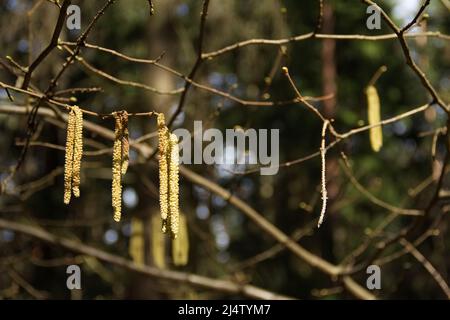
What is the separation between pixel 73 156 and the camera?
1975 millimetres

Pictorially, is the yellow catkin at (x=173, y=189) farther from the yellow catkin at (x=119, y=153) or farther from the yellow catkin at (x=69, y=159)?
the yellow catkin at (x=69, y=159)

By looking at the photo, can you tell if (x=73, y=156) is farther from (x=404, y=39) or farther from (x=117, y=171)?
(x=404, y=39)

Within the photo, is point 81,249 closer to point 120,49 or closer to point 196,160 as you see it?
point 196,160

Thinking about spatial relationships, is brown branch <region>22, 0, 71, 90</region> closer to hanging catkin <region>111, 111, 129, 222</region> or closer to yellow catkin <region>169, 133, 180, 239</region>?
hanging catkin <region>111, 111, 129, 222</region>

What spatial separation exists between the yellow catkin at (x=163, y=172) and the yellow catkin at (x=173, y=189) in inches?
0.7

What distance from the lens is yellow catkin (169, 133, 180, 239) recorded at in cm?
186

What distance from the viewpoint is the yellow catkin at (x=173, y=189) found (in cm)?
186

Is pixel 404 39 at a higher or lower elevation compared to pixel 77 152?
higher

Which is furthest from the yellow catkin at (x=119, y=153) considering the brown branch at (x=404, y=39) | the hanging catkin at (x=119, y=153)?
the brown branch at (x=404, y=39)

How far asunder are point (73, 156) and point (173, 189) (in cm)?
34

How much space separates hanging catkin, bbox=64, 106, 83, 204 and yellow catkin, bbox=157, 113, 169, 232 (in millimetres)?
254

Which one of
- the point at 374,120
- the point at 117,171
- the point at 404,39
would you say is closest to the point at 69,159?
the point at 117,171
